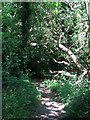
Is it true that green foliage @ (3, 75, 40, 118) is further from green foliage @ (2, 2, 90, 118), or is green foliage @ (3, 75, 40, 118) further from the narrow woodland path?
the narrow woodland path

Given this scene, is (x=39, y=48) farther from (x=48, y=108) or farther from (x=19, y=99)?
(x=19, y=99)

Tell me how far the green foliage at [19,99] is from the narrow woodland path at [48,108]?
16 centimetres

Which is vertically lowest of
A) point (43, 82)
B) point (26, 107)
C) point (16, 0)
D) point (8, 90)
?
point (26, 107)

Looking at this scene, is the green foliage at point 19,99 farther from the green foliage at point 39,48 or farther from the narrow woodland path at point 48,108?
the narrow woodland path at point 48,108

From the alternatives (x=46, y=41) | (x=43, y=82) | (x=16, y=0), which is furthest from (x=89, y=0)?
(x=43, y=82)

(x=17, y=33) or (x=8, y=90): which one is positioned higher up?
(x=17, y=33)

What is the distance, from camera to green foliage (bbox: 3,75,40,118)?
5586 mm

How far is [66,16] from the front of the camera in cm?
970

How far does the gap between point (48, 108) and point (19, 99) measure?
0.93 metres

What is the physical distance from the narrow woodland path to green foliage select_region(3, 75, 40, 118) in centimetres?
16

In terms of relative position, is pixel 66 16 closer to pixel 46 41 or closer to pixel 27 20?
pixel 46 41

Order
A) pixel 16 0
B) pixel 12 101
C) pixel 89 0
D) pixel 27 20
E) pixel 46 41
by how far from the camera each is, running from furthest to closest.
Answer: pixel 46 41 < pixel 27 20 < pixel 16 0 < pixel 89 0 < pixel 12 101

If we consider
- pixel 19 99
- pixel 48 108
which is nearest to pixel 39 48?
pixel 48 108

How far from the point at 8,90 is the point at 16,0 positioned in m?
2.35
